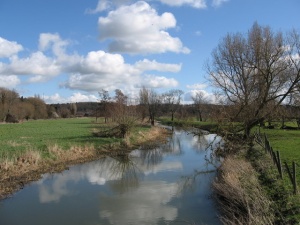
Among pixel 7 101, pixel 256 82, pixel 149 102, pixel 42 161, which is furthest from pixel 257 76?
pixel 7 101

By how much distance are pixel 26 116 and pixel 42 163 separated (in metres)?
74.0

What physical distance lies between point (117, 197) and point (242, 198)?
5.79 metres

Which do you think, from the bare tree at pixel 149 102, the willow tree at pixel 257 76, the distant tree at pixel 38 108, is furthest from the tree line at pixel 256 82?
the distant tree at pixel 38 108

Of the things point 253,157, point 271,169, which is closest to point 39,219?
point 271,169

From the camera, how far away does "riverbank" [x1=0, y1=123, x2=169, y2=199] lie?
620 inches

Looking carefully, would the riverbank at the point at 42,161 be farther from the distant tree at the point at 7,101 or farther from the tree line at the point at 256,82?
the distant tree at the point at 7,101

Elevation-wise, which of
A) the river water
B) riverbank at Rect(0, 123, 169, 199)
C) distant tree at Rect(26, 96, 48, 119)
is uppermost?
distant tree at Rect(26, 96, 48, 119)

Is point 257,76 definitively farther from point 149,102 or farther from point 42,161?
point 149,102

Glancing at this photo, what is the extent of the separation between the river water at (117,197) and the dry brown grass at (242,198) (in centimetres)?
55

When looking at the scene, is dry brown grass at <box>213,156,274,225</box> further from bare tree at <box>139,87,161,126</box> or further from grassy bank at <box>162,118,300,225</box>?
bare tree at <box>139,87,161,126</box>

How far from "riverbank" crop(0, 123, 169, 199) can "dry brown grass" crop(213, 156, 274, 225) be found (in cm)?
904

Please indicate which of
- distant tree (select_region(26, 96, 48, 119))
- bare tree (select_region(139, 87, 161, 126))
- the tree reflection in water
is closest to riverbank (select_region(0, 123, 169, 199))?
the tree reflection in water

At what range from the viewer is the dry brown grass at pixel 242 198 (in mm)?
8945

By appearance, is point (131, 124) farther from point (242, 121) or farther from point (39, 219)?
point (39, 219)
